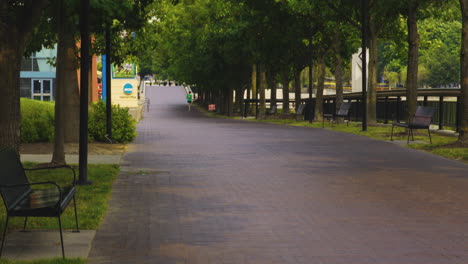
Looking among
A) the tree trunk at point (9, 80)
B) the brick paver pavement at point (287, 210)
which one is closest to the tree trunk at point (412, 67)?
the brick paver pavement at point (287, 210)

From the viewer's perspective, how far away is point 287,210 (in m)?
10.7

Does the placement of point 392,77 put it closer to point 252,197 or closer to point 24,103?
point 24,103

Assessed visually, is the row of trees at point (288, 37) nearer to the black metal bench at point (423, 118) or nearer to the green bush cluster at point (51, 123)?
the black metal bench at point (423, 118)

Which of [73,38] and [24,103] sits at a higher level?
[73,38]

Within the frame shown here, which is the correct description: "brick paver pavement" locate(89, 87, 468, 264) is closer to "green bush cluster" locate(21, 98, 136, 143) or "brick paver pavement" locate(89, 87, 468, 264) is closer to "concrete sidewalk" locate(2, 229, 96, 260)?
"concrete sidewalk" locate(2, 229, 96, 260)

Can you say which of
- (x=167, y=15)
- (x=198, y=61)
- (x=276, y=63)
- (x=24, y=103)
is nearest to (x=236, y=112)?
(x=198, y=61)

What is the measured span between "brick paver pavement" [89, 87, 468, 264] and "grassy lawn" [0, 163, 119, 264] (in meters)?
0.20

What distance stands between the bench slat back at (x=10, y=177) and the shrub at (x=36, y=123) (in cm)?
1267

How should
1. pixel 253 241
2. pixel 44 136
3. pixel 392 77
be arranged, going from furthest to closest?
pixel 392 77, pixel 44 136, pixel 253 241

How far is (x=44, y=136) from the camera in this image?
21547 mm

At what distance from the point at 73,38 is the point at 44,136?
262 cm

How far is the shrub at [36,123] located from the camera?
21.4 metres

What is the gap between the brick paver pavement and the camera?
7.98 meters

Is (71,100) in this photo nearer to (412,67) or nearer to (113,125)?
(113,125)
